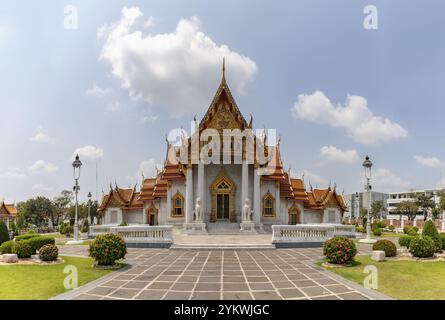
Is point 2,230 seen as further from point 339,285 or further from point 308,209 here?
point 308,209

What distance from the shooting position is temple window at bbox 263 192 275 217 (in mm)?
31031

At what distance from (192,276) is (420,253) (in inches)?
426

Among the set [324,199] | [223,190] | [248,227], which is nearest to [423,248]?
[248,227]

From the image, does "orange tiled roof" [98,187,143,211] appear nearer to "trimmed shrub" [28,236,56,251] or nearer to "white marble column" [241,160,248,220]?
"white marble column" [241,160,248,220]

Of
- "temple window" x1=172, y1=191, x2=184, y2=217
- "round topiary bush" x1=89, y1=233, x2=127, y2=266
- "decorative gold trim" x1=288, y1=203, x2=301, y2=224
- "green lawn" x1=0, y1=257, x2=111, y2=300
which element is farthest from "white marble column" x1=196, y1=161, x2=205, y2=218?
"round topiary bush" x1=89, y1=233, x2=127, y2=266

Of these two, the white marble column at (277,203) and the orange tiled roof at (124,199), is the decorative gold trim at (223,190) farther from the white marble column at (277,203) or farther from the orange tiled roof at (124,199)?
the orange tiled roof at (124,199)

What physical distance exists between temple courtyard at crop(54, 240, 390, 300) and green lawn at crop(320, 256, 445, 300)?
645 mm

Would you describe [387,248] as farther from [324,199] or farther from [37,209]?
[37,209]

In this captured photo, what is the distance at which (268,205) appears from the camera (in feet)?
102

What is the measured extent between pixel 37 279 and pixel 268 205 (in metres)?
23.4

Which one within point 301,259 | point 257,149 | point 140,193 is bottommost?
point 301,259
